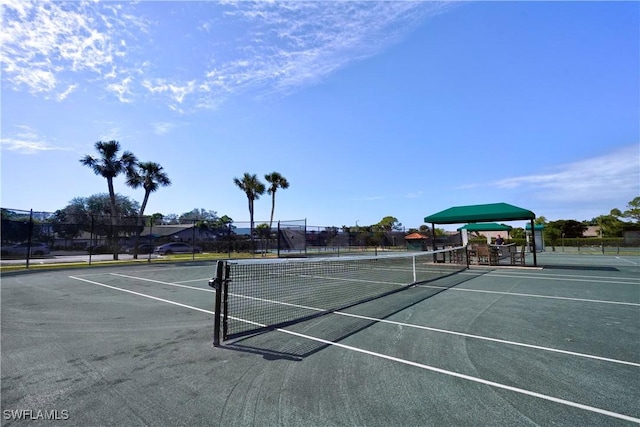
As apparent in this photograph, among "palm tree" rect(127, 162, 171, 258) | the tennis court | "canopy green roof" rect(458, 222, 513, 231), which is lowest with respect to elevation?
the tennis court

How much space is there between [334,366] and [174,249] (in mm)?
30517

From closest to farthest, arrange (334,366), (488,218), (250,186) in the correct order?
1. (334,366)
2. (488,218)
3. (250,186)

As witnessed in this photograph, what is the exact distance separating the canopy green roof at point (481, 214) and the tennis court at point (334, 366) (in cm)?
969

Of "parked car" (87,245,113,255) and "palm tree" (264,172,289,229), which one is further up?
"palm tree" (264,172,289,229)

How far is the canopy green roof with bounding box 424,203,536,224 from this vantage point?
16562 mm

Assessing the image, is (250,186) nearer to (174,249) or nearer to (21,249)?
(174,249)

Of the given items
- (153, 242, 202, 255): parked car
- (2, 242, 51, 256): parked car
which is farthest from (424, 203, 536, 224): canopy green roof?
(2, 242, 51, 256): parked car

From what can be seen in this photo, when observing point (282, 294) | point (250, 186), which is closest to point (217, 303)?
point (282, 294)

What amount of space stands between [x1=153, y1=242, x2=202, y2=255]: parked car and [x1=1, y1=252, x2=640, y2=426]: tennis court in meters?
23.3

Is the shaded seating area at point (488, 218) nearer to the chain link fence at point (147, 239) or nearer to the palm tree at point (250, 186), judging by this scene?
the chain link fence at point (147, 239)

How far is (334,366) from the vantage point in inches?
155

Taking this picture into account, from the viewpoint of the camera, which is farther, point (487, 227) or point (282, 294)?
point (487, 227)

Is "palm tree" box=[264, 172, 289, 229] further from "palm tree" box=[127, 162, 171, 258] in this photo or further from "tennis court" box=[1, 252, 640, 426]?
"tennis court" box=[1, 252, 640, 426]

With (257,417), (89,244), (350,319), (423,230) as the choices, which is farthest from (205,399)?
(423,230)
